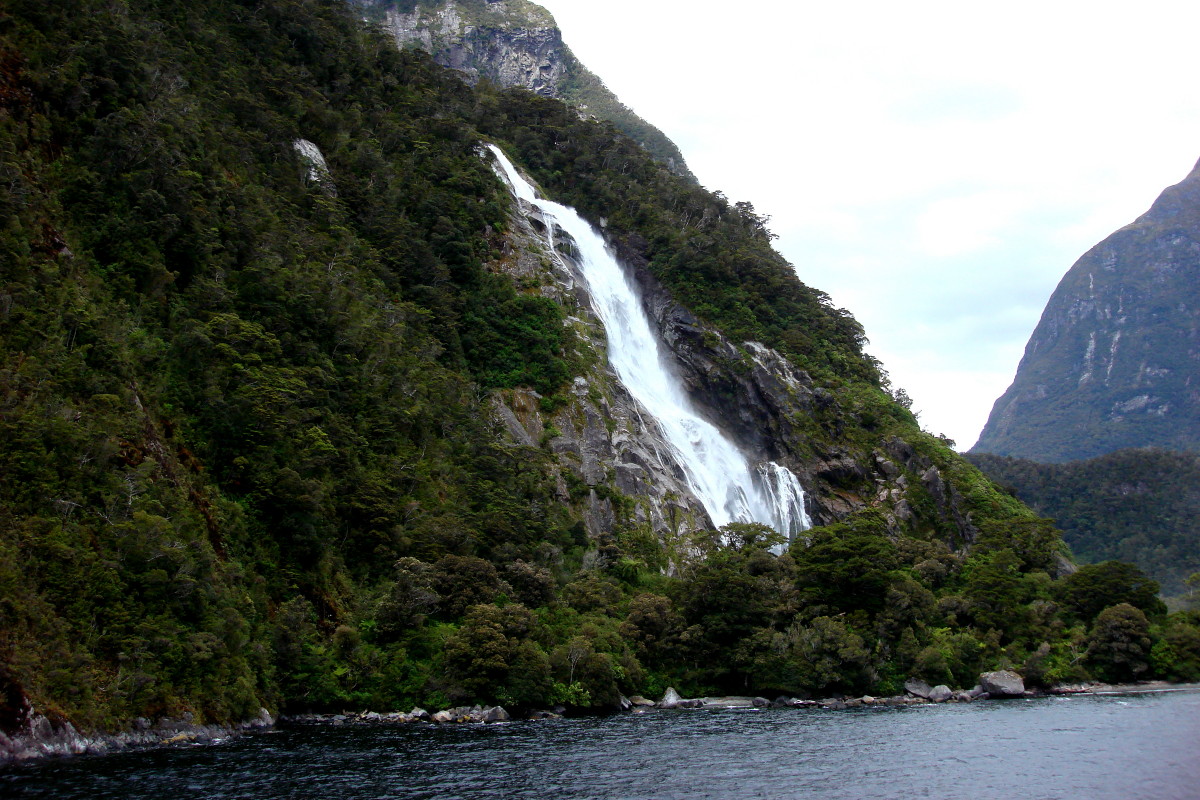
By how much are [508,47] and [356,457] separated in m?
132

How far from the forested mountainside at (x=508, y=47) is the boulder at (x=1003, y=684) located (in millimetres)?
113337

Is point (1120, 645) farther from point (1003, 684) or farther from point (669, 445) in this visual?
point (669, 445)

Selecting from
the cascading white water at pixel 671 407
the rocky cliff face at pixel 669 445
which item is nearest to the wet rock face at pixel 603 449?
the rocky cliff face at pixel 669 445

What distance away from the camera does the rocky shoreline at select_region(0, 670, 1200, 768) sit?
20.5 m

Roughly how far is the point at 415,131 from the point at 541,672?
172 ft

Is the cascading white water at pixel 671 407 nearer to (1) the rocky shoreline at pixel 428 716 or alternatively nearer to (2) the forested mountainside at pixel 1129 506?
(1) the rocky shoreline at pixel 428 716

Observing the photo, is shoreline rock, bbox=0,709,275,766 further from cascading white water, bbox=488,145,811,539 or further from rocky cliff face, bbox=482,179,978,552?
cascading white water, bbox=488,145,811,539

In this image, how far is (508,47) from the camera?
15575cm

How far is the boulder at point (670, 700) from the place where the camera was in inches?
1638

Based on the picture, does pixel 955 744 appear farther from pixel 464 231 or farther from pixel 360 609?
pixel 464 231

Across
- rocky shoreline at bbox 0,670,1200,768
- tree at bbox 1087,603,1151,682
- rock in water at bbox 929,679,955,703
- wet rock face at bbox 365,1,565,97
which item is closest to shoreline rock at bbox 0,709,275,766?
rocky shoreline at bbox 0,670,1200,768

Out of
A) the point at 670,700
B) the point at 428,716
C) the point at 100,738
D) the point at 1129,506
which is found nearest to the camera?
the point at 100,738

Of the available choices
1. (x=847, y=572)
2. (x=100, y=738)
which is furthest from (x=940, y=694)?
(x=100, y=738)

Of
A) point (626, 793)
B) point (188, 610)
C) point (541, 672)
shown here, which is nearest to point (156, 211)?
point (188, 610)
